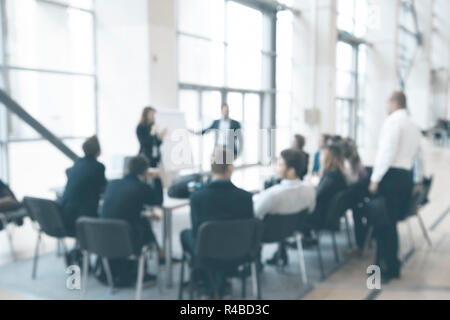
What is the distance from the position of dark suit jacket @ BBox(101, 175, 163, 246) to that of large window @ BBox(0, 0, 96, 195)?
3183mm

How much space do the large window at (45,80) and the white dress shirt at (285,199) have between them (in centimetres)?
378

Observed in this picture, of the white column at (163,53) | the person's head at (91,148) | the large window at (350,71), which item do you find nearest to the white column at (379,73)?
the large window at (350,71)

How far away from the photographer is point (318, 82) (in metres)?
11.7

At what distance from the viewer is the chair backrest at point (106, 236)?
8.75 ft

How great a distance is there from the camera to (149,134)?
5.44m

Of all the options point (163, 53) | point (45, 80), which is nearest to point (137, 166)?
point (45, 80)

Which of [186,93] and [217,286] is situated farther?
[186,93]

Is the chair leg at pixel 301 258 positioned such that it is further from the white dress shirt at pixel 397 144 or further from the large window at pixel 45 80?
the large window at pixel 45 80

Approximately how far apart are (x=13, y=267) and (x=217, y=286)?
188cm

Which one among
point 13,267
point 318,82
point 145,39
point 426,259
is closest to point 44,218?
point 13,267

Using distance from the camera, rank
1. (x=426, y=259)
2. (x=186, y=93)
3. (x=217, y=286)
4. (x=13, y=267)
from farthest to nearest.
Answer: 1. (x=186, y=93)
2. (x=426, y=259)
3. (x=13, y=267)
4. (x=217, y=286)

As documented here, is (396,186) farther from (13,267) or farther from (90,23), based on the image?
(90,23)

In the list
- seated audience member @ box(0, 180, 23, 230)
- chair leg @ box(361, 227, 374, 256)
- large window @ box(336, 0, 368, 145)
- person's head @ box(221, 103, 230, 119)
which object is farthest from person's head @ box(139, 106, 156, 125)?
large window @ box(336, 0, 368, 145)

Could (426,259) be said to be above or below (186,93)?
below
